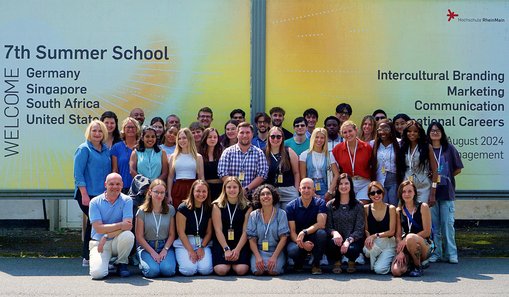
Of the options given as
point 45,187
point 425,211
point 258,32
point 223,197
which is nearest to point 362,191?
point 425,211

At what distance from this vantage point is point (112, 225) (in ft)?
29.3

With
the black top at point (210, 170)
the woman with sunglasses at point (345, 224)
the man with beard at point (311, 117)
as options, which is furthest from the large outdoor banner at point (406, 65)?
the woman with sunglasses at point (345, 224)

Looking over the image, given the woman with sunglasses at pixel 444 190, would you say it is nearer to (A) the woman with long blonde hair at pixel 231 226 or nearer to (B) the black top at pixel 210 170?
(A) the woman with long blonde hair at pixel 231 226

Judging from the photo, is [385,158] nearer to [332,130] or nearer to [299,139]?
[332,130]

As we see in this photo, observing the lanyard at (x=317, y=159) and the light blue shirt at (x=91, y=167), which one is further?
the lanyard at (x=317, y=159)

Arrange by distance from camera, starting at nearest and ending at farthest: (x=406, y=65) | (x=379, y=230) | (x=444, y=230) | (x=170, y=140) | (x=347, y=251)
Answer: (x=347, y=251)
(x=379, y=230)
(x=170, y=140)
(x=444, y=230)
(x=406, y=65)

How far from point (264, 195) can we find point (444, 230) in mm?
2429

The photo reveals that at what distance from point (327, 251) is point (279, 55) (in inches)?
109

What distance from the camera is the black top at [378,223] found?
30.6 ft

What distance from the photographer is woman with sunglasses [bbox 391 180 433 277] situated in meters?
8.98

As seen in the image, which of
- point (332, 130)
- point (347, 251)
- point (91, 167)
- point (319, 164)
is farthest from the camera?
point (332, 130)

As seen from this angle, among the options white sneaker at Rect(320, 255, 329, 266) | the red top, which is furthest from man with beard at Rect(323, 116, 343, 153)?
white sneaker at Rect(320, 255, 329, 266)

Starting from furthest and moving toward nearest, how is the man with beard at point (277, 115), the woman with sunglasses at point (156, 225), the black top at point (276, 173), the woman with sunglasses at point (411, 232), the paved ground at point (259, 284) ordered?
the man with beard at point (277, 115) → the black top at point (276, 173) → the woman with sunglasses at point (156, 225) → the woman with sunglasses at point (411, 232) → the paved ground at point (259, 284)

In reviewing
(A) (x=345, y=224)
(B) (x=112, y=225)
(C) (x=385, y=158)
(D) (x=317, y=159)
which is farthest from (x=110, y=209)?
(C) (x=385, y=158)
